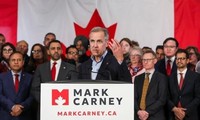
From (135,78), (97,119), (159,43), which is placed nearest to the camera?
(97,119)

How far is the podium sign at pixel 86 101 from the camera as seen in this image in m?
2.39

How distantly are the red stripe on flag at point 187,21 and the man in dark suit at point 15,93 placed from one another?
12.3 ft

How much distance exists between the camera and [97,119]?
2389 mm

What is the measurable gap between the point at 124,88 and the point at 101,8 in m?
5.94

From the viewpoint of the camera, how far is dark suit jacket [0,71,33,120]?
4.85m

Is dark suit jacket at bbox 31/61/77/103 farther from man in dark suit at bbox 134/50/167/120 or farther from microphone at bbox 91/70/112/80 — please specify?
microphone at bbox 91/70/112/80

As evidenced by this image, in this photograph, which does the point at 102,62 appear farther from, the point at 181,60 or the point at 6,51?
the point at 6,51

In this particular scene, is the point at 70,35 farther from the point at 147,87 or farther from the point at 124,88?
the point at 124,88

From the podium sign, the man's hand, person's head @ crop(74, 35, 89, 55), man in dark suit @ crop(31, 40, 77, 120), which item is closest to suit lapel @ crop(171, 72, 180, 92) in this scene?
the man's hand

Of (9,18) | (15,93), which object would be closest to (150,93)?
(15,93)

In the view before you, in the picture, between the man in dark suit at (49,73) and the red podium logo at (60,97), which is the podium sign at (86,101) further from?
the man in dark suit at (49,73)

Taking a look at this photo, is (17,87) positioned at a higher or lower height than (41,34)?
lower

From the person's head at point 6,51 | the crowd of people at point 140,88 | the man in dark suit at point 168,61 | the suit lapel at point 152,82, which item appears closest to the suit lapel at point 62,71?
the crowd of people at point 140,88

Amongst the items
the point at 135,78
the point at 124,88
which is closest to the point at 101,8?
the point at 135,78
